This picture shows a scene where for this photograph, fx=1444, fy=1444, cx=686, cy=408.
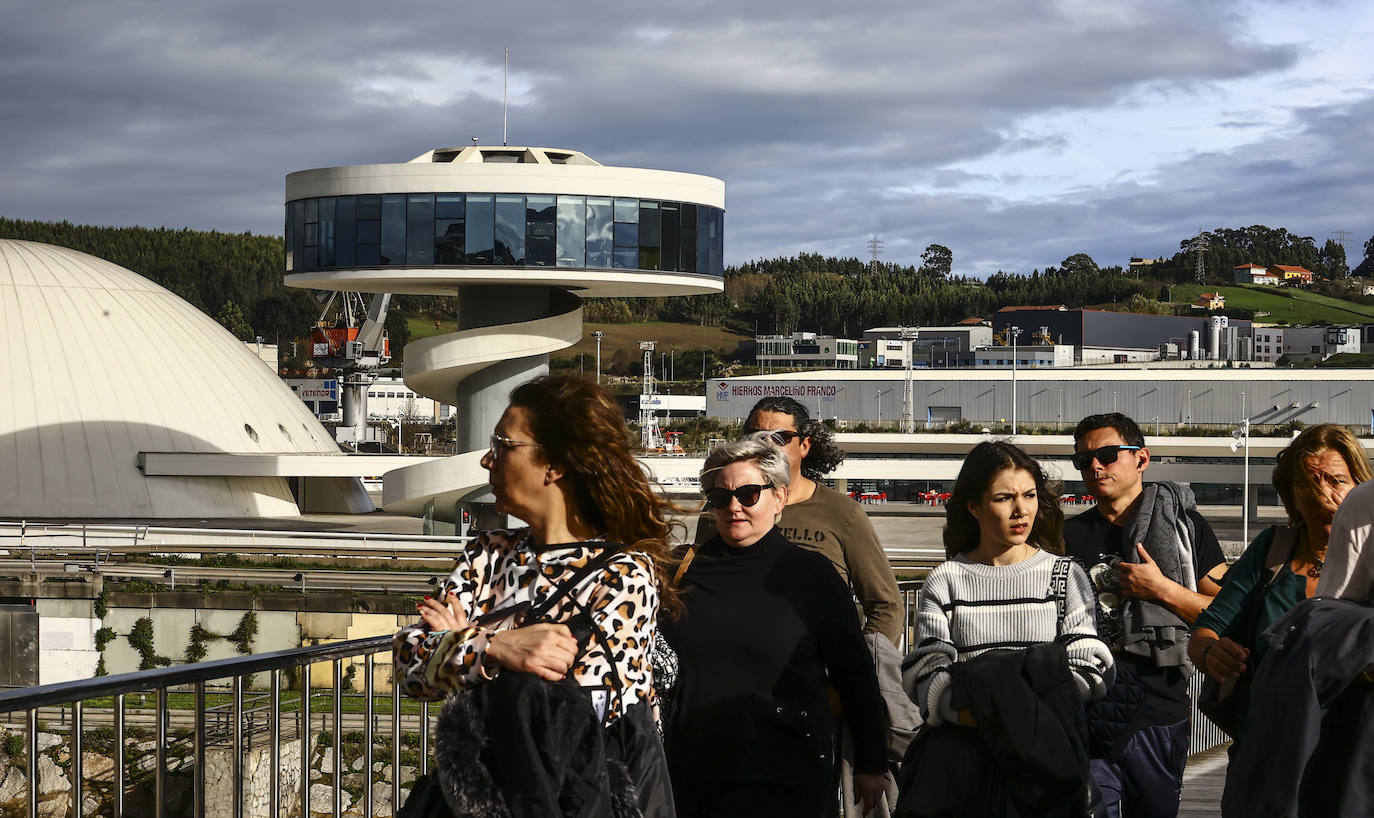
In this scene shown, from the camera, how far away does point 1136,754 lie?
5.12 m

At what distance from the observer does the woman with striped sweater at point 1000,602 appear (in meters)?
4.65

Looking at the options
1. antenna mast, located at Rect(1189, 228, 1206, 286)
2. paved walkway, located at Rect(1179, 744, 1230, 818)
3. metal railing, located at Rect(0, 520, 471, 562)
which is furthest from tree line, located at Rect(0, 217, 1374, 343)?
paved walkway, located at Rect(1179, 744, 1230, 818)

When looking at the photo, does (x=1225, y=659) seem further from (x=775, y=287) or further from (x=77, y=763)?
(x=775, y=287)

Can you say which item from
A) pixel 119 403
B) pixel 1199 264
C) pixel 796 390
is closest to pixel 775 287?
pixel 1199 264

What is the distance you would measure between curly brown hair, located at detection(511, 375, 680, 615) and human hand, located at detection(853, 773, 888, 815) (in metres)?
1.26

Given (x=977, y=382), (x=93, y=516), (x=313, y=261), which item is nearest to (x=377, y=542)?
(x=313, y=261)

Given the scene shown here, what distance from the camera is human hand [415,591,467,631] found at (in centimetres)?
348

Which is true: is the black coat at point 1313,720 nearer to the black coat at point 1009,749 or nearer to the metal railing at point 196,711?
the black coat at point 1009,749

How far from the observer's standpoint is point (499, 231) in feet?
117

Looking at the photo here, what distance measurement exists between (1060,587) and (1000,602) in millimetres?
215

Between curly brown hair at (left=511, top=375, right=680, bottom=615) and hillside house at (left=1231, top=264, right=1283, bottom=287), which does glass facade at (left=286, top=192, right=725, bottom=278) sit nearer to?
curly brown hair at (left=511, top=375, right=680, bottom=615)

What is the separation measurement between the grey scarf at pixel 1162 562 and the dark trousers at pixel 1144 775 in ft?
0.94

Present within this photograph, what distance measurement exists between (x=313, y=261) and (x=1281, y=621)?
35.9 m

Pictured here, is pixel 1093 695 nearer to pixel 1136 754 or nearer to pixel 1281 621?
pixel 1136 754
